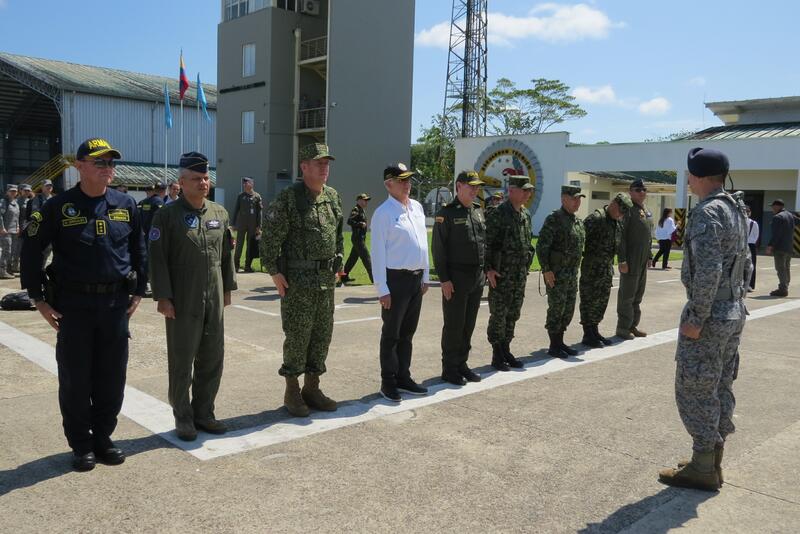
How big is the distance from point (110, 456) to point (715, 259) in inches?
153

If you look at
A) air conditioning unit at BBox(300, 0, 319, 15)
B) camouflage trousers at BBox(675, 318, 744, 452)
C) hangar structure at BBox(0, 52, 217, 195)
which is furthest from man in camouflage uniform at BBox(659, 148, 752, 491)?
hangar structure at BBox(0, 52, 217, 195)

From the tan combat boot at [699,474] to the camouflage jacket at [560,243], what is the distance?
372 cm

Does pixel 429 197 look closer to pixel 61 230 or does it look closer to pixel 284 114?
pixel 284 114

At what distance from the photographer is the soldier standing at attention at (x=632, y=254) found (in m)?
8.75

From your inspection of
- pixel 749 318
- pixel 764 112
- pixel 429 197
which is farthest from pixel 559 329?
pixel 429 197

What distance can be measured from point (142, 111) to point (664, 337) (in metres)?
44.5

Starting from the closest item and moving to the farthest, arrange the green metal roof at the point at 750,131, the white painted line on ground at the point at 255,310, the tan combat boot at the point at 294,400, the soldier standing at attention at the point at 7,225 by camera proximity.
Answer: the tan combat boot at the point at 294,400 < the white painted line on ground at the point at 255,310 < the soldier standing at attention at the point at 7,225 < the green metal roof at the point at 750,131

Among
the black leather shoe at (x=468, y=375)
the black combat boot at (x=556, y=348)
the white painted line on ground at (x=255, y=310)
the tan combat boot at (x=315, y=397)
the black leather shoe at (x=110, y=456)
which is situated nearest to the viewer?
the black leather shoe at (x=110, y=456)

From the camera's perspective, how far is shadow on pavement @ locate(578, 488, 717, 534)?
3.65 metres

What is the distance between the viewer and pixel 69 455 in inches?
173

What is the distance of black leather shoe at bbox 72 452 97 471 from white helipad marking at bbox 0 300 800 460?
593 mm

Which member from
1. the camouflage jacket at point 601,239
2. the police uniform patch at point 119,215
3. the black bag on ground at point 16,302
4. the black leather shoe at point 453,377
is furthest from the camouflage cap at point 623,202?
the black bag on ground at point 16,302

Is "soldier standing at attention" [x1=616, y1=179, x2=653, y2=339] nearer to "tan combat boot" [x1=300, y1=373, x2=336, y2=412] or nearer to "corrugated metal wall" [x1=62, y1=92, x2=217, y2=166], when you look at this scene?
"tan combat boot" [x1=300, y1=373, x2=336, y2=412]

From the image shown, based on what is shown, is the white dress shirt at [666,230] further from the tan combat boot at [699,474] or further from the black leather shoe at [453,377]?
the tan combat boot at [699,474]
